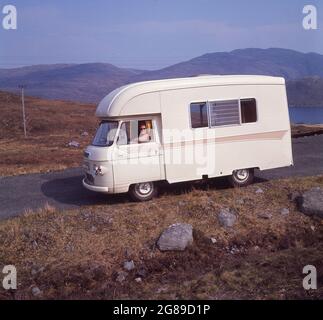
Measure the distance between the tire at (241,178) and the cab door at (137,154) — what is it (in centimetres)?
245

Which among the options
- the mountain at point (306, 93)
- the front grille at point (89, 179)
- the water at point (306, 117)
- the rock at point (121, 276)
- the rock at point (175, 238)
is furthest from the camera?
the mountain at point (306, 93)

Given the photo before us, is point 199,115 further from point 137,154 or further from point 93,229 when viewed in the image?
point 93,229

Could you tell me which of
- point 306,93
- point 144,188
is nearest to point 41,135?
point 144,188

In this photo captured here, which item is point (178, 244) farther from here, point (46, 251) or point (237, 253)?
point (46, 251)

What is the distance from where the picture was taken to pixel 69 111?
56125 millimetres

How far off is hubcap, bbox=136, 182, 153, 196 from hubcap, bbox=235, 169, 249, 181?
2.75 metres

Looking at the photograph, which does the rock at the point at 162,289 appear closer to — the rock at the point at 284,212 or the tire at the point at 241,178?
the rock at the point at 284,212

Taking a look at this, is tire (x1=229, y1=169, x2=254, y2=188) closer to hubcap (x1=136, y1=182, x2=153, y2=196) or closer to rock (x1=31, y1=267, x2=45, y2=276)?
hubcap (x1=136, y1=182, x2=153, y2=196)

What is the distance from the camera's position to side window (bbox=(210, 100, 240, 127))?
12094 mm

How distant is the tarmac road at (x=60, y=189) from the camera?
12102 mm

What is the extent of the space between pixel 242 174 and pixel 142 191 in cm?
319

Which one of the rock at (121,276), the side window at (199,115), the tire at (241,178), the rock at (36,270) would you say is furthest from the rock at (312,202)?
the rock at (36,270)
